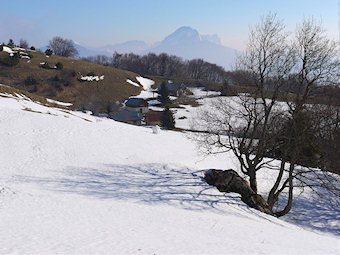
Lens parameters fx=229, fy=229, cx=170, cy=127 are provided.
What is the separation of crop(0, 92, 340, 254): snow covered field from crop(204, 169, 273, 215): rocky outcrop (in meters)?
0.75

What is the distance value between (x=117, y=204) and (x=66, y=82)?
80367 millimetres

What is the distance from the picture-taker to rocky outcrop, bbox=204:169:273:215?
54.1 feet

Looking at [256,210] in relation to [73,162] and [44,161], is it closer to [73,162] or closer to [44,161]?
[73,162]

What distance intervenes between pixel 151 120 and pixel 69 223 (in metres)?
57.0

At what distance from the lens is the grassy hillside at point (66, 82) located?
75562 millimetres

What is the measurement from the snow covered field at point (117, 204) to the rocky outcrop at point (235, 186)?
0.75 m

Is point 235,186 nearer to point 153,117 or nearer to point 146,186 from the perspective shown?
point 146,186

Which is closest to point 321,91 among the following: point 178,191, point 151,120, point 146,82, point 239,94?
point 239,94

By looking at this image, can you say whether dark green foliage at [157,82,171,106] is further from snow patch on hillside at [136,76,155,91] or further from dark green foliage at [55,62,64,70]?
dark green foliage at [55,62,64,70]

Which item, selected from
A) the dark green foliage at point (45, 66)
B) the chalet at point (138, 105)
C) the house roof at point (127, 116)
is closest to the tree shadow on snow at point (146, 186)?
the house roof at point (127, 116)

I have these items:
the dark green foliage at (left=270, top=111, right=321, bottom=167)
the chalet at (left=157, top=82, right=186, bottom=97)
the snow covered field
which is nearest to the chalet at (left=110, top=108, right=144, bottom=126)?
the chalet at (left=157, top=82, right=186, bottom=97)

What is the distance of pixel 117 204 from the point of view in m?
12.1

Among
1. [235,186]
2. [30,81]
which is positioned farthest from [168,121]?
[30,81]

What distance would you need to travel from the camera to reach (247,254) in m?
8.09
